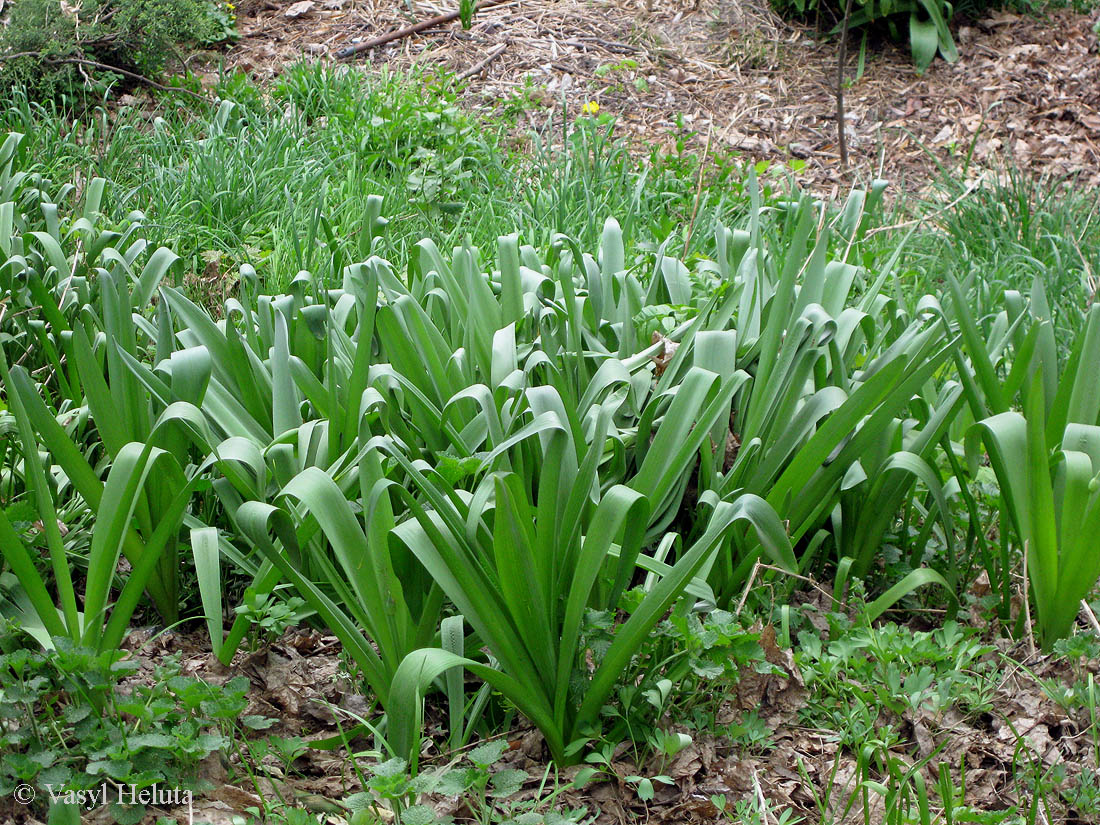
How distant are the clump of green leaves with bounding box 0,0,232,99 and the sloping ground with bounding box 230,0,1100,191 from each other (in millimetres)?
534

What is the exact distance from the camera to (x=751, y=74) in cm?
569

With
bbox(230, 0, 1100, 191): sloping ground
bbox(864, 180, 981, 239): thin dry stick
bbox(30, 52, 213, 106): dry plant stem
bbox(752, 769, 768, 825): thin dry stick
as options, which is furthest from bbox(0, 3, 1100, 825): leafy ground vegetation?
bbox(230, 0, 1100, 191): sloping ground

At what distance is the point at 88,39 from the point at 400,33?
168 cm

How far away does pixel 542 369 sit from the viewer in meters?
2.13

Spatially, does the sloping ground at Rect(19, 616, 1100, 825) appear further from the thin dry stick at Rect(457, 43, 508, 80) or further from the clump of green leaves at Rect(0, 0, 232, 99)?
the thin dry stick at Rect(457, 43, 508, 80)

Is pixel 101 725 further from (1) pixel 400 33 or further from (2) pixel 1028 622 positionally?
(1) pixel 400 33

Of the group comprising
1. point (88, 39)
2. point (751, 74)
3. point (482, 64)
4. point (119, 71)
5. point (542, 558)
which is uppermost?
point (88, 39)

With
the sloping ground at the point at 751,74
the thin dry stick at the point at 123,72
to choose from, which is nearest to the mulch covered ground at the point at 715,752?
the thin dry stick at the point at 123,72

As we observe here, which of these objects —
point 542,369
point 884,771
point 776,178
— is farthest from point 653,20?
point 884,771

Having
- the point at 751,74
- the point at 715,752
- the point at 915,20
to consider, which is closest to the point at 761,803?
the point at 715,752

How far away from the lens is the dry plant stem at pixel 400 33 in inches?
212

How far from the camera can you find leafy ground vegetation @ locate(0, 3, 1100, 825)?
4.78ft

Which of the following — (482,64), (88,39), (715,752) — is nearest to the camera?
(715,752)

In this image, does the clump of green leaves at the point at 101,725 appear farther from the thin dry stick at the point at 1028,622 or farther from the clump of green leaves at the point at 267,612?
the thin dry stick at the point at 1028,622
